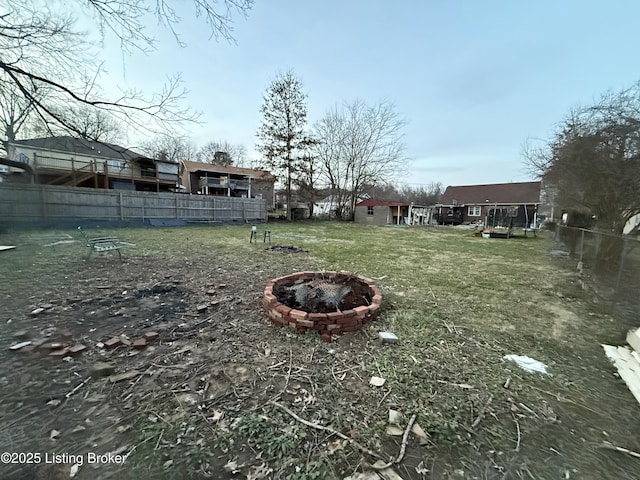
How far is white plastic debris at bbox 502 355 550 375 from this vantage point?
2249mm

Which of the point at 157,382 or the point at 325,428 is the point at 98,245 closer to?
the point at 157,382

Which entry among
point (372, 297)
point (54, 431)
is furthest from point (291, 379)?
point (372, 297)

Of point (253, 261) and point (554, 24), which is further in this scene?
point (253, 261)

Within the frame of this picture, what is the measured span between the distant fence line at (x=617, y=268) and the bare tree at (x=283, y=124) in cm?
1838

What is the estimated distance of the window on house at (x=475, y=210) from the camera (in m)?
→ 28.2

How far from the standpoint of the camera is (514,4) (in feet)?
19.2

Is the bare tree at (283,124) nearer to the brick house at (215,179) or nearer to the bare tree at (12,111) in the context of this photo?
the brick house at (215,179)

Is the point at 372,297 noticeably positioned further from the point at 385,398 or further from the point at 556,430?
the point at 556,430

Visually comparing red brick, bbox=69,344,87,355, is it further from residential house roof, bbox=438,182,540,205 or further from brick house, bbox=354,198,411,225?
residential house roof, bbox=438,182,540,205

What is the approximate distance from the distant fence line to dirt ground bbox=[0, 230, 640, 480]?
3.77 feet

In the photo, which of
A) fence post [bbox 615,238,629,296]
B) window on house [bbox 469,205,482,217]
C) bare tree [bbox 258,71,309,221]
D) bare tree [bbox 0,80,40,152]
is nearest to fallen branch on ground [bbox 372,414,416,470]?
fence post [bbox 615,238,629,296]

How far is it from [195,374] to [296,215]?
22.4 meters

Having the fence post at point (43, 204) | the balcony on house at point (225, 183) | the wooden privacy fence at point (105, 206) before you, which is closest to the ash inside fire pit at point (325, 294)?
the wooden privacy fence at point (105, 206)

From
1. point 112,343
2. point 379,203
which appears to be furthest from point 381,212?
point 112,343
